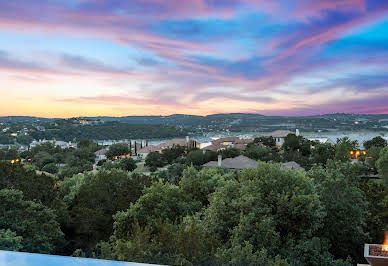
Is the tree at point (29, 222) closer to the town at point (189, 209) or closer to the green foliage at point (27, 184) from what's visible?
the town at point (189, 209)

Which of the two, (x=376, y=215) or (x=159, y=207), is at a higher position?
(x=159, y=207)

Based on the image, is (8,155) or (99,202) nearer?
(99,202)

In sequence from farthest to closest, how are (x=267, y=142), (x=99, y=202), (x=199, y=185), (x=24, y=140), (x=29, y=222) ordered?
1. (x=24, y=140)
2. (x=267, y=142)
3. (x=99, y=202)
4. (x=199, y=185)
5. (x=29, y=222)

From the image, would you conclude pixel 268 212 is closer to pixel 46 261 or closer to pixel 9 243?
pixel 9 243

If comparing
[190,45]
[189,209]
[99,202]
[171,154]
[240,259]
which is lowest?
[171,154]

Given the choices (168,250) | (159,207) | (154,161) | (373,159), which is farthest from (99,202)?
(373,159)

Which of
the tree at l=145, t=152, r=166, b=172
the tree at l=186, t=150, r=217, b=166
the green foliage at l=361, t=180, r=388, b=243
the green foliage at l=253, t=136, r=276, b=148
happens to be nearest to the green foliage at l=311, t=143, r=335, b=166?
the tree at l=186, t=150, r=217, b=166

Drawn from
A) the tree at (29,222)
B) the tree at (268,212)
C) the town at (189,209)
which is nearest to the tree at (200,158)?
the town at (189,209)
